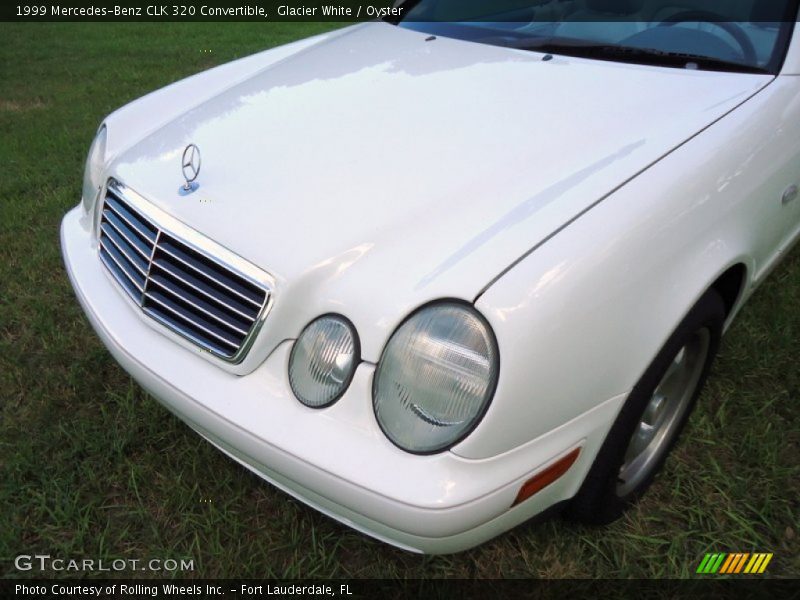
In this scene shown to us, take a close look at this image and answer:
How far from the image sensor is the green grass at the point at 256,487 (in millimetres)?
1759

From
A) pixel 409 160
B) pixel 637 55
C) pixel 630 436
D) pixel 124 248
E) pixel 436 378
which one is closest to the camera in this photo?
pixel 436 378

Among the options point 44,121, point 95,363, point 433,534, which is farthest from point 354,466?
point 44,121

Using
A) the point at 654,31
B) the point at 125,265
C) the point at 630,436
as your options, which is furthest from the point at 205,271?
the point at 654,31

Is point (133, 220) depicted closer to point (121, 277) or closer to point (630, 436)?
point (121, 277)

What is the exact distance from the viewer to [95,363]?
2428mm

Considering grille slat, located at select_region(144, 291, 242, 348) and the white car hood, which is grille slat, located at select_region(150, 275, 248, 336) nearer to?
grille slat, located at select_region(144, 291, 242, 348)

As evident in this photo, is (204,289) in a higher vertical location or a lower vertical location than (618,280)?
lower

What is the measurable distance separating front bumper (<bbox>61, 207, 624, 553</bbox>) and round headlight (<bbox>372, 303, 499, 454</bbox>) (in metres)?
0.03

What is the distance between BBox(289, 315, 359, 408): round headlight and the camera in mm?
1354

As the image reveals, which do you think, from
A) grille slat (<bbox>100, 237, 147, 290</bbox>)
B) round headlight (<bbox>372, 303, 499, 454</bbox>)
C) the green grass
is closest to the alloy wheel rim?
the green grass

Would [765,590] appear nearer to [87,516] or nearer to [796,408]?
[796,408]

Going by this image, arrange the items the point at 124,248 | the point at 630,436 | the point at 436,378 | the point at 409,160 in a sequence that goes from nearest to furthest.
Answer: the point at 436,378, the point at 630,436, the point at 409,160, the point at 124,248

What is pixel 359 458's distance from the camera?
1.29 meters

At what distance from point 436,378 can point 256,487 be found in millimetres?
915
